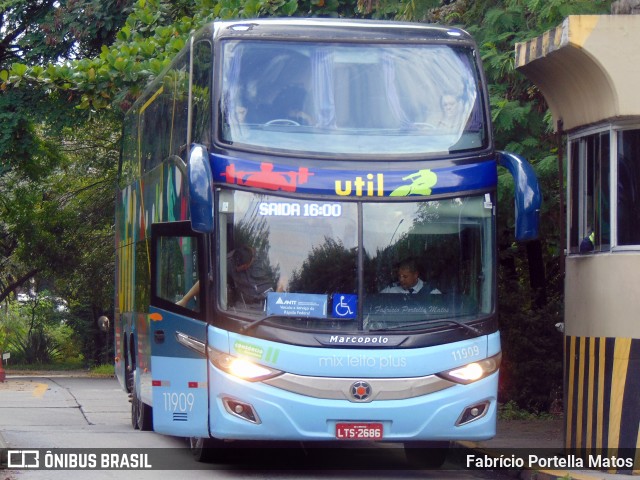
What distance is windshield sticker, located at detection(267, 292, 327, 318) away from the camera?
10.6 meters

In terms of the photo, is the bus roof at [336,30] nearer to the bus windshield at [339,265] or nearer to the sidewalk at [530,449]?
the bus windshield at [339,265]

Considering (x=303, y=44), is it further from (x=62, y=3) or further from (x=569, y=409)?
(x=62, y=3)

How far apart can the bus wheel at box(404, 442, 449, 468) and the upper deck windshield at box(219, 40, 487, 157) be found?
119 inches

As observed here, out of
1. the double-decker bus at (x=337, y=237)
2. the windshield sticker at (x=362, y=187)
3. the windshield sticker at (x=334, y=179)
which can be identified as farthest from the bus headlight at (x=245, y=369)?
the windshield sticker at (x=362, y=187)

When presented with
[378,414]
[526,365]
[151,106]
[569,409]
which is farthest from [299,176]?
[526,365]

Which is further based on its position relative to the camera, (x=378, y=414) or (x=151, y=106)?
(x=151, y=106)

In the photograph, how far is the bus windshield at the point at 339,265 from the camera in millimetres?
10664

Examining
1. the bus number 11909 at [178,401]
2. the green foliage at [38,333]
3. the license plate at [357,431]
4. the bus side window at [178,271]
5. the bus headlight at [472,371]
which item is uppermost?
the bus side window at [178,271]

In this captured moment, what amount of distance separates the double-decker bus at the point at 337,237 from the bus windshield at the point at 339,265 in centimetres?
1

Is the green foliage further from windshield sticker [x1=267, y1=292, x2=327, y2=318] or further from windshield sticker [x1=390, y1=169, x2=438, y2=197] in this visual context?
windshield sticker [x1=390, y1=169, x2=438, y2=197]

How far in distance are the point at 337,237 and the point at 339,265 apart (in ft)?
0.81

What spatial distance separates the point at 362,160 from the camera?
35.9 ft

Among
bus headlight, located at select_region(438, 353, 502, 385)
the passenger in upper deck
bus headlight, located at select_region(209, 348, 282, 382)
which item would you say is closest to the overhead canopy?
the passenger in upper deck

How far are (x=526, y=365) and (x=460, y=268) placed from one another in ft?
21.1
